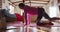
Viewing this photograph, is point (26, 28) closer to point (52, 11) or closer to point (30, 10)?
point (30, 10)

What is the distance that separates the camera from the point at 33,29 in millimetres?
755

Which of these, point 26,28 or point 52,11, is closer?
point 26,28

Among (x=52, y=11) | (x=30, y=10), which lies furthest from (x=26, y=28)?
(x=52, y=11)

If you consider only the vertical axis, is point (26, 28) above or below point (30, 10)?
below

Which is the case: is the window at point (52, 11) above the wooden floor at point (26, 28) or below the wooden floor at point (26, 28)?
above

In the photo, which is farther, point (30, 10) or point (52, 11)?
point (52, 11)

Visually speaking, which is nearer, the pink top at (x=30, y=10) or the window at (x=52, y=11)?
the pink top at (x=30, y=10)

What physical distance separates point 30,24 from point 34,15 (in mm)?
60

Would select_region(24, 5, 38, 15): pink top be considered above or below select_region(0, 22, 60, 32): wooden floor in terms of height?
above

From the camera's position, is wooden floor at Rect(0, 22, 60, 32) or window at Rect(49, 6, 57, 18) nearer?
wooden floor at Rect(0, 22, 60, 32)

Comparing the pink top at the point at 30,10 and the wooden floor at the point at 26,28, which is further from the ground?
the pink top at the point at 30,10

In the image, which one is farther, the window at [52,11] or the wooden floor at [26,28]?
the window at [52,11]

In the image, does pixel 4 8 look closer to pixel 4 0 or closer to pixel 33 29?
pixel 4 0

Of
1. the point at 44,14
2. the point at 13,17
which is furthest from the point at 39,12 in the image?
the point at 13,17
